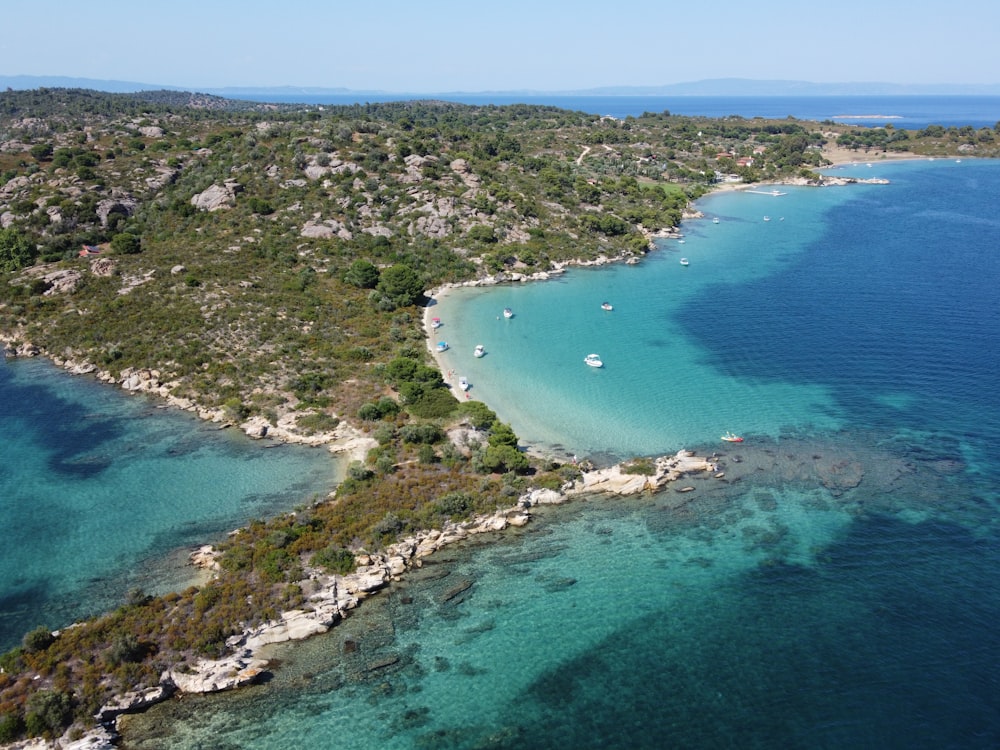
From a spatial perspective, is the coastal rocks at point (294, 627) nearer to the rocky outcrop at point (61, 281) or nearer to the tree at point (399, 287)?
the tree at point (399, 287)

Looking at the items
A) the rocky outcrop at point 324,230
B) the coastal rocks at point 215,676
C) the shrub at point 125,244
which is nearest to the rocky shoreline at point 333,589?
the coastal rocks at point 215,676

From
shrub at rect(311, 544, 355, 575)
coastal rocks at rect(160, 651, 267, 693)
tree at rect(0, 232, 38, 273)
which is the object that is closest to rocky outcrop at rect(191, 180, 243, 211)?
tree at rect(0, 232, 38, 273)

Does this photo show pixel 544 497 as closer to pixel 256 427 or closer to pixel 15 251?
pixel 256 427

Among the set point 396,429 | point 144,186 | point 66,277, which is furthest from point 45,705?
point 144,186

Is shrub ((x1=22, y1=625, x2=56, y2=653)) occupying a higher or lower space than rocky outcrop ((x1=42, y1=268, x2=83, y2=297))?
lower

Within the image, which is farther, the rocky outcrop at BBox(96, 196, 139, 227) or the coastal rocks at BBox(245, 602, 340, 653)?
the rocky outcrop at BBox(96, 196, 139, 227)

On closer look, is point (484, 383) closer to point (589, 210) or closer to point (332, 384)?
point (332, 384)

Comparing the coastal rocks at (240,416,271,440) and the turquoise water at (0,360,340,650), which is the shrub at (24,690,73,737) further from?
the coastal rocks at (240,416,271,440)

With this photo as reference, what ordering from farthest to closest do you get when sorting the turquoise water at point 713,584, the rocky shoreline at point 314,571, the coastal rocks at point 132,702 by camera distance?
the rocky shoreline at point 314,571, the turquoise water at point 713,584, the coastal rocks at point 132,702
